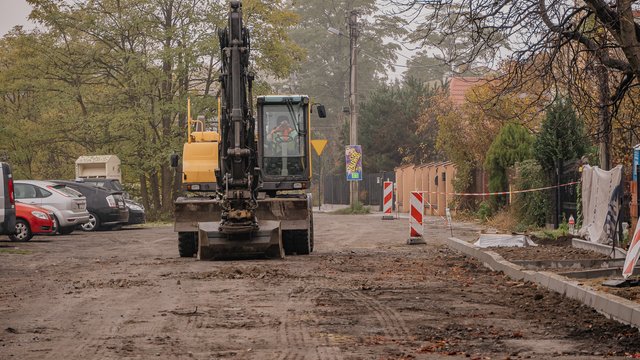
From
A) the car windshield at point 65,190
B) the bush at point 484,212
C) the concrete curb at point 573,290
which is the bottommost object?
the concrete curb at point 573,290

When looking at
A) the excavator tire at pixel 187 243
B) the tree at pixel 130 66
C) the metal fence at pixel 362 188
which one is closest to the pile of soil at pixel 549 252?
the excavator tire at pixel 187 243

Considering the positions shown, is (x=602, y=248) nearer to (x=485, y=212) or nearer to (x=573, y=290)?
(x=573, y=290)

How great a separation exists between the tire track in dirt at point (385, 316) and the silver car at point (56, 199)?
55.9 ft

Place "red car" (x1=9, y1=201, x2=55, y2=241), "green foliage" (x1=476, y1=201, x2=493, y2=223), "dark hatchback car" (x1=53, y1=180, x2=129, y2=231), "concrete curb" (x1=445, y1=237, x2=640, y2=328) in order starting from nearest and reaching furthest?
"concrete curb" (x1=445, y1=237, x2=640, y2=328) < "red car" (x1=9, y1=201, x2=55, y2=241) < "dark hatchback car" (x1=53, y1=180, x2=129, y2=231) < "green foliage" (x1=476, y1=201, x2=493, y2=223)

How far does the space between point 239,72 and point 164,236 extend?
10.1 metres

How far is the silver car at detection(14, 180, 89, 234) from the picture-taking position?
27.4m

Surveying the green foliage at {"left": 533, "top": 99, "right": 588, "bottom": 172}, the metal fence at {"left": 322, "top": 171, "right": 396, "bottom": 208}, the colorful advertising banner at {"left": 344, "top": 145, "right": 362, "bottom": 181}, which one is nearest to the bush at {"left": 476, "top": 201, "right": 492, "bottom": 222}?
the green foliage at {"left": 533, "top": 99, "right": 588, "bottom": 172}

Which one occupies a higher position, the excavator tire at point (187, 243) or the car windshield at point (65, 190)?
the car windshield at point (65, 190)

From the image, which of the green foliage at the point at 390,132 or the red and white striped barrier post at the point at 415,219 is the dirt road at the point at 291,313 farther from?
the green foliage at the point at 390,132

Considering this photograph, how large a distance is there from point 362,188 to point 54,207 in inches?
1422

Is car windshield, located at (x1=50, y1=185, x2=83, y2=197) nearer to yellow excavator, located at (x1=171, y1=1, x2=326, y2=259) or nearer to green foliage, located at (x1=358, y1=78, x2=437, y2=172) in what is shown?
yellow excavator, located at (x1=171, y1=1, x2=326, y2=259)

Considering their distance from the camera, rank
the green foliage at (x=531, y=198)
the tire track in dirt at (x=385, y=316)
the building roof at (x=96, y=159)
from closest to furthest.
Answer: the tire track in dirt at (x=385, y=316)
the green foliage at (x=531, y=198)
the building roof at (x=96, y=159)

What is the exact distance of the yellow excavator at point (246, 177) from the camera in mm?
18156

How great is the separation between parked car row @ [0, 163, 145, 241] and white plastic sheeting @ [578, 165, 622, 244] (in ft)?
39.3
